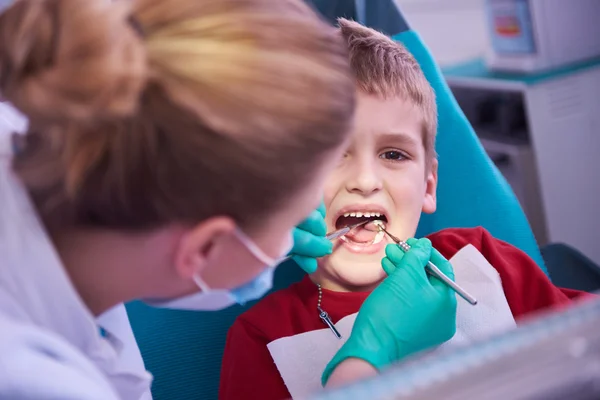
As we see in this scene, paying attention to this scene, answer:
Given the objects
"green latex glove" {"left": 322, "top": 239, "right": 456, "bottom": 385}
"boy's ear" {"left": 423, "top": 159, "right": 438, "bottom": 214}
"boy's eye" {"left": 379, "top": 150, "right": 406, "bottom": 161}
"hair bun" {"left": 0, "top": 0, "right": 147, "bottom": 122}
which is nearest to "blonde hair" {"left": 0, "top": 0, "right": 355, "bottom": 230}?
"hair bun" {"left": 0, "top": 0, "right": 147, "bottom": 122}

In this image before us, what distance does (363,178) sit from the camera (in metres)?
1.03

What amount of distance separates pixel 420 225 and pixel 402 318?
54 cm

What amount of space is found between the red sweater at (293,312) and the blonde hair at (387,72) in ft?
0.82

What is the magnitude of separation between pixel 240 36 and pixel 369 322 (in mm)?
507

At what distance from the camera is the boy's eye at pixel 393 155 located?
3.58 ft

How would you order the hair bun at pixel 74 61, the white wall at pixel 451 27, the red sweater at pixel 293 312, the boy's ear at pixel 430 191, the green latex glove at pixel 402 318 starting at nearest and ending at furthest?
the hair bun at pixel 74 61, the green latex glove at pixel 402 318, the red sweater at pixel 293 312, the boy's ear at pixel 430 191, the white wall at pixel 451 27

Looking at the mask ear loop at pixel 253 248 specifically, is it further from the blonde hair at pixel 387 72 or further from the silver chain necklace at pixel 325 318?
the blonde hair at pixel 387 72

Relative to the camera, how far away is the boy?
1030 mm

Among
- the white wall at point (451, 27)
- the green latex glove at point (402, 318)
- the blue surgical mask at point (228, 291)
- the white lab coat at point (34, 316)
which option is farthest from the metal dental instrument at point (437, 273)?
the white wall at point (451, 27)

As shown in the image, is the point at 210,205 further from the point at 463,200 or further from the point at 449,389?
the point at 463,200

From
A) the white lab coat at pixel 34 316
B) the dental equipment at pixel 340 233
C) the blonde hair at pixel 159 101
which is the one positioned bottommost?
the dental equipment at pixel 340 233

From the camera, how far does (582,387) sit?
1.39ft

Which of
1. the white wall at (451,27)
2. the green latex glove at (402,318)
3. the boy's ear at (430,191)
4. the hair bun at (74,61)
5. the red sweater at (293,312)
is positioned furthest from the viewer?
the white wall at (451,27)

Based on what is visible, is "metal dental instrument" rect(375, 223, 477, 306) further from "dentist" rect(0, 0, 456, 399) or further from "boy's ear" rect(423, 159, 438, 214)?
"dentist" rect(0, 0, 456, 399)
